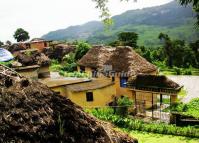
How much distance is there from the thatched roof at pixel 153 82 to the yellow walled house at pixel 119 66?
114 cm

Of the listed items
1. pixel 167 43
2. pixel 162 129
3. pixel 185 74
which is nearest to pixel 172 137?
pixel 162 129

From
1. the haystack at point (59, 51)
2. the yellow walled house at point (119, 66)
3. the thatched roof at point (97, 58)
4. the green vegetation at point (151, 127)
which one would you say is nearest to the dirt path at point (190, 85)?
the yellow walled house at point (119, 66)

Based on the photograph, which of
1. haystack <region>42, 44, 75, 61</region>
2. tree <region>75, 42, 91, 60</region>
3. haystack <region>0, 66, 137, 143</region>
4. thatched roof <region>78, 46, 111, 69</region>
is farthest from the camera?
haystack <region>42, 44, 75, 61</region>

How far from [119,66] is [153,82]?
22.5 feet

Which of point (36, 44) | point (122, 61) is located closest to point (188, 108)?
Answer: point (122, 61)

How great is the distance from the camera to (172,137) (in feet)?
77.8

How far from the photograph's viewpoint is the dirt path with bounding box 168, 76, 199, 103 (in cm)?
3854

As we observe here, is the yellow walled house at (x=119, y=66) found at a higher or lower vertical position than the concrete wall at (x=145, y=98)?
higher

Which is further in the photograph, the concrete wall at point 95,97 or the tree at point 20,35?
the tree at point 20,35

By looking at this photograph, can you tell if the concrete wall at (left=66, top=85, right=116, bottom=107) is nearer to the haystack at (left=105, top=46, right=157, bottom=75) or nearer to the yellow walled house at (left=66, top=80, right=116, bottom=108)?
the yellow walled house at (left=66, top=80, right=116, bottom=108)

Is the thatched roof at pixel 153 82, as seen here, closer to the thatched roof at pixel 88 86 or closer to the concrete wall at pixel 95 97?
the concrete wall at pixel 95 97

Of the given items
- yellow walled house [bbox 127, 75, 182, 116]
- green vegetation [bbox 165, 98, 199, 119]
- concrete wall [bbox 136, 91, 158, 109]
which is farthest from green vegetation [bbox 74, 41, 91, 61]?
green vegetation [bbox 165, 98, 199, 119]

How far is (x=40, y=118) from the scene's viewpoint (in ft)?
17.2

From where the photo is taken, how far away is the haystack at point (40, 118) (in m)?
4.95
